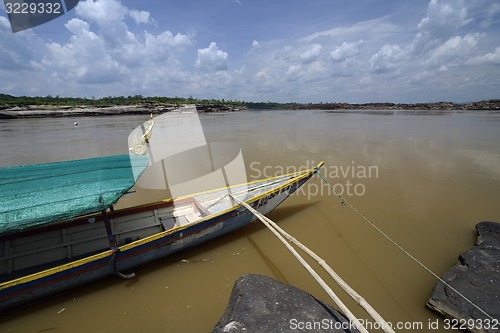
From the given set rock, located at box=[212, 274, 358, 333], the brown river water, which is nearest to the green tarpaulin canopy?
the brown river water

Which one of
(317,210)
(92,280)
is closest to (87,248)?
(92,280)

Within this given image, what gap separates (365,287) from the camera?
17.4 ft

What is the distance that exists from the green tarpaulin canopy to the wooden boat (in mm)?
33

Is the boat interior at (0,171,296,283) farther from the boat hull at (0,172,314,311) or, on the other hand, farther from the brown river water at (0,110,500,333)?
the brown river water at (0,110,500,333)

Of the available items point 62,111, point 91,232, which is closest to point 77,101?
point 62,111

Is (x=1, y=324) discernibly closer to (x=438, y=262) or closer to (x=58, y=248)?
(x=58, y=248)

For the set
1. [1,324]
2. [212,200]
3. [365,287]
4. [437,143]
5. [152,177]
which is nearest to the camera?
[1,324]

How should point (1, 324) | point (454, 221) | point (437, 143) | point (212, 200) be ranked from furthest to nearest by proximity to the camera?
point (437, 143) < point (212, 200) < point (454, 221) < point (1, 324)

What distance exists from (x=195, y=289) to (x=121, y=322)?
148 cm

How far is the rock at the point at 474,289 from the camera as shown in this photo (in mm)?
4082

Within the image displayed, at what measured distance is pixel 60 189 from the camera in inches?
196

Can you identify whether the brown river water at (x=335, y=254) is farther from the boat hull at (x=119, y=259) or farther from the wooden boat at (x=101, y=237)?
the wooden boat at (x=101, y=237)

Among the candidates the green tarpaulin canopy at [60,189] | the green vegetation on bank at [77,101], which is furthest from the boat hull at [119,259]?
the green vegetation on bank at [77,101]

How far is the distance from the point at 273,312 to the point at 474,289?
3855 millimetres
